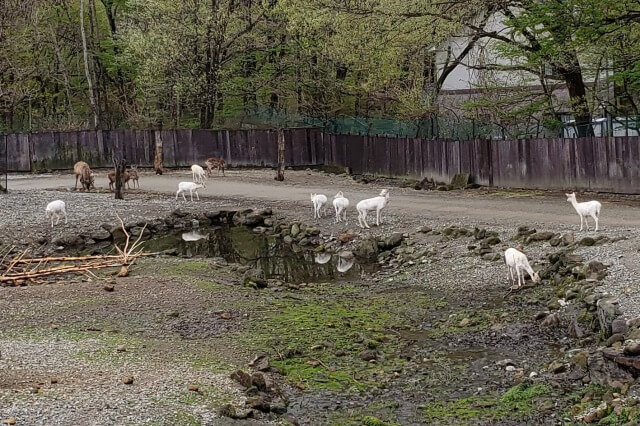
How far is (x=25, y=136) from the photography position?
43375mm

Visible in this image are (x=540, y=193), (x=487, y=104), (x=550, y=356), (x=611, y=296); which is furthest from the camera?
(x=487, y=104)

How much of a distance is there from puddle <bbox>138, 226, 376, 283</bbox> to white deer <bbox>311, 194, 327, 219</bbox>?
4.72ft

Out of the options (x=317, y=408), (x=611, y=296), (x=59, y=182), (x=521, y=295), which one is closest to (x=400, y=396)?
(x=317, y=408)

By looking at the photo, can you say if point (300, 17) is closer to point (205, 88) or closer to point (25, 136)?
point (205, 88)

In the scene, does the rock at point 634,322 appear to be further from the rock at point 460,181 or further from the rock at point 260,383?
the rock at point 460,181

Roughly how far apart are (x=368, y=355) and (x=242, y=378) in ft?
7.60

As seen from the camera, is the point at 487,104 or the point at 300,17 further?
the point at 300,17

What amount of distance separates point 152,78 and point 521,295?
101 ft

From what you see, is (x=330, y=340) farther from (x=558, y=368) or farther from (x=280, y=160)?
(x=280, y=160)

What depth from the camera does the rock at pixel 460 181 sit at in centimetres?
3156

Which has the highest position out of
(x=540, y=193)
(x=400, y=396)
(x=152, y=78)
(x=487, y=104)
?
(x=152, y=78)

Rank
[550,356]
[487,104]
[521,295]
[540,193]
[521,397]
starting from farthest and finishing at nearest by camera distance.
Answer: [487,104] → [540,193] → [521,295] → [550,356] → [521,397]

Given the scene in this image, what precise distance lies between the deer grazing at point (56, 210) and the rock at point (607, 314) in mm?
16067

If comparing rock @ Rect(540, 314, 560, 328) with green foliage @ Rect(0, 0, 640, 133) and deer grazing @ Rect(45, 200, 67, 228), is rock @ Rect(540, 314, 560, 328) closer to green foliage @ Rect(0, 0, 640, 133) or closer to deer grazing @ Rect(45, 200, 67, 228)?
green foliage @ Rect(0, 0, 640, 133)
